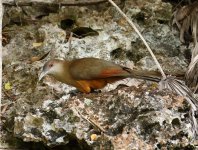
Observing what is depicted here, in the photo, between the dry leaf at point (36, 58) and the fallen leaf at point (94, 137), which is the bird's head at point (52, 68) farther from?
the fallen leaf at point (94, 137)

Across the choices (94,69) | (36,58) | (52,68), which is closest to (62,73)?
(52,68)

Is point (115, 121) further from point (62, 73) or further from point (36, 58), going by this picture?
→ point (36, 58)

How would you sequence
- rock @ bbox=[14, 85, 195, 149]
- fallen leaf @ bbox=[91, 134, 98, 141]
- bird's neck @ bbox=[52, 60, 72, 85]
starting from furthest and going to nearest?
bird's neck @ bbox=[52, 60, 72, 85] < fallen leaf @ bbox=[91, 134, 98, 141] < rock @ bbox=[14, 85, 195, 149]

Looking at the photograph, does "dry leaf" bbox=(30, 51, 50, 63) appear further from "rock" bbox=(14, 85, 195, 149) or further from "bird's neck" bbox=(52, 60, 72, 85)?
"rock" bbox=(14, 85, 195, 149)

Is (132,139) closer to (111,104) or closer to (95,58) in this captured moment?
(111,104)

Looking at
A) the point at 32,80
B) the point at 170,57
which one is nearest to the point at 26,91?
the point at 32,80

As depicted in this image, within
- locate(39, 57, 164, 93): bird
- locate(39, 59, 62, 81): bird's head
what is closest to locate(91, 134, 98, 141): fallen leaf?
locate(39, 57, 164, 93): bird

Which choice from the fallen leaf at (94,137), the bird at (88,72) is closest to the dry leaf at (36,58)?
the bird at (88,72)

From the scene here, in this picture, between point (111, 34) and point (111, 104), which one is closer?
point (111, 104)

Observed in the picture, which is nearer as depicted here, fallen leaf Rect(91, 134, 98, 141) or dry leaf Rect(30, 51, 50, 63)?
fallen leaf Rect(91, 134, 98, 141)
